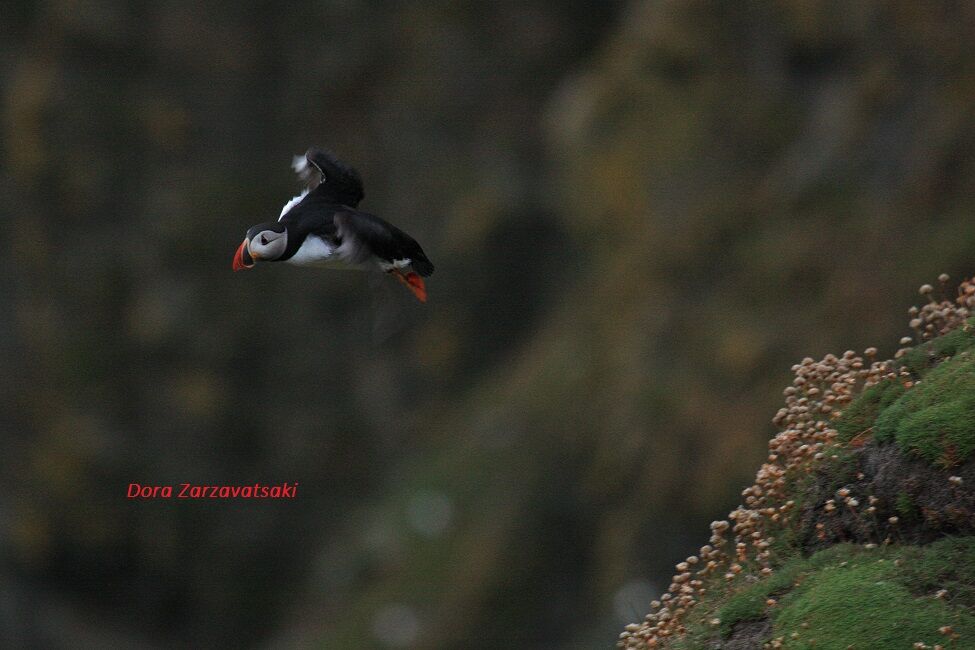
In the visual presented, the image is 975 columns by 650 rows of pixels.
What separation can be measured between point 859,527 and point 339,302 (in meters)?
28.6

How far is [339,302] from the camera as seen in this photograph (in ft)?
116

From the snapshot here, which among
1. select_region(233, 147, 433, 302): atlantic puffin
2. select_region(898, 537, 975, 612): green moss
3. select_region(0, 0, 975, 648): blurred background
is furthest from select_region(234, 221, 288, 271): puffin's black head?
select_region(0, 0, 975, 648): blurred background

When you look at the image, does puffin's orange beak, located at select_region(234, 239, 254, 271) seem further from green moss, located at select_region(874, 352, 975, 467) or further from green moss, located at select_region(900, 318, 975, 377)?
green moss, located at select_region(900, 318, 975, 377)

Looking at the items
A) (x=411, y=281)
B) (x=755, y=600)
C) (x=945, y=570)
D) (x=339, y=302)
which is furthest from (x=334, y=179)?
(x=339, y=302)

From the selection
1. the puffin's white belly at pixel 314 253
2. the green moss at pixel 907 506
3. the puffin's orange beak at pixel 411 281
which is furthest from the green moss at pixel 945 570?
the puffin's white belly at pixel 314 253

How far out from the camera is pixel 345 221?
7.75m

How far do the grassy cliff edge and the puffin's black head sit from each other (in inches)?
104

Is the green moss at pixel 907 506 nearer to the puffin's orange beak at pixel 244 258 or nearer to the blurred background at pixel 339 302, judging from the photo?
the puffin's orange beak at pixel 244 258

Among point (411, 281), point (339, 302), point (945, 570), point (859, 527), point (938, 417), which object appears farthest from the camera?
point (339, 302)

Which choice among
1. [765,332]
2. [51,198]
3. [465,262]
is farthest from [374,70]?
[765,332]

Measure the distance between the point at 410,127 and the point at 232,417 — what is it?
842cm

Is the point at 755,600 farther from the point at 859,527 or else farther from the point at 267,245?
the point at 267,245

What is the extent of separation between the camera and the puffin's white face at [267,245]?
7.60m

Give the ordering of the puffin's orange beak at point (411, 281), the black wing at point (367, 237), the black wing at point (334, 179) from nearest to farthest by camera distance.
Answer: the black wing at point (367, 237) < the puffin's orange beak at point (411, 281) < the black wing at point (334, 179)
